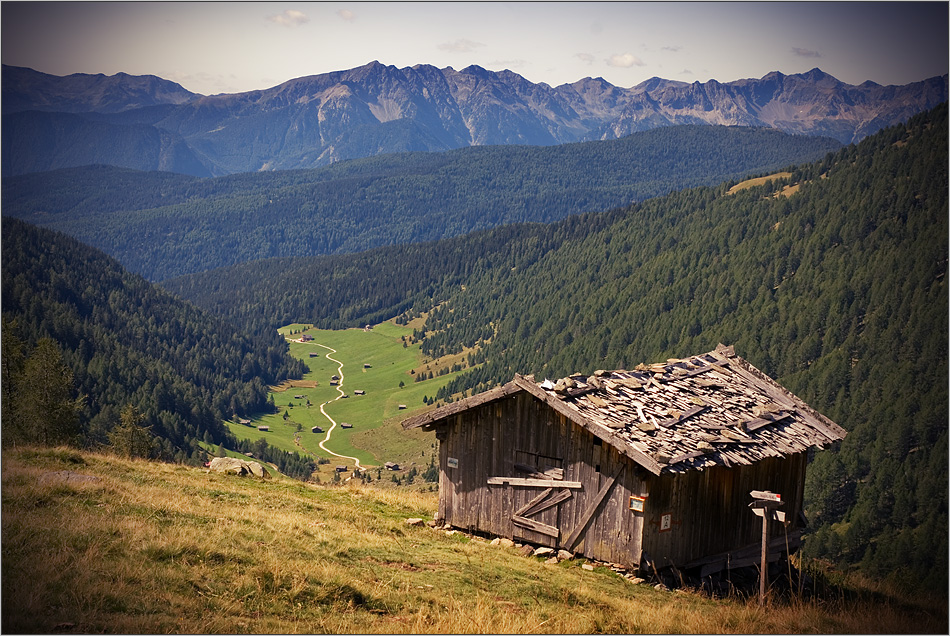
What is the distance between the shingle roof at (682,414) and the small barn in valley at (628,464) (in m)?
0.05

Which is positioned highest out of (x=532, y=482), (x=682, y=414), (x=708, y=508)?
(x=682, y=414)

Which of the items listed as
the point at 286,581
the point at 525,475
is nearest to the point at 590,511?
the point at 525,475

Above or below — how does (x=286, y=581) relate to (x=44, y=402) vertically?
above

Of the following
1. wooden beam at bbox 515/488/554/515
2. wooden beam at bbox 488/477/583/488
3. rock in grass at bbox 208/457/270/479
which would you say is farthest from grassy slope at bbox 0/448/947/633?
rock in grass at bbox 208/457/270/479

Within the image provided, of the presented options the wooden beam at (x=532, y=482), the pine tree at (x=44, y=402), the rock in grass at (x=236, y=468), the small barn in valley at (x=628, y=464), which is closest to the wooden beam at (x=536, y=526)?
the small barn in valley at (x=628, y=464)

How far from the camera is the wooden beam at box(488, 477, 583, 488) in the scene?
22.1m

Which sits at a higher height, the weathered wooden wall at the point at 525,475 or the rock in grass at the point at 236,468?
A: the weathered wooden wall at the point at 525,475

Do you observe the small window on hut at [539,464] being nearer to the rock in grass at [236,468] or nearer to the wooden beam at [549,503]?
the wooden beam at [549,503]

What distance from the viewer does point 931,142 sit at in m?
191

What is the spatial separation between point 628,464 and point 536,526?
11.9ft

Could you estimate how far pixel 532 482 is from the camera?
2281 centimetres

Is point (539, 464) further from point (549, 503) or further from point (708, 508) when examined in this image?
point (708, 508)

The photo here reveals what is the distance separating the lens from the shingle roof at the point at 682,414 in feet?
68.5

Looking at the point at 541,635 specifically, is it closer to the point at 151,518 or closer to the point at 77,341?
the point at 151,518
